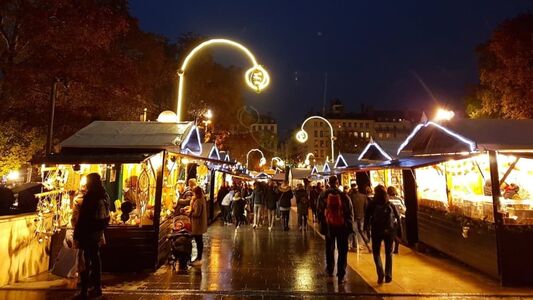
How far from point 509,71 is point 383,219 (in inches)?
745

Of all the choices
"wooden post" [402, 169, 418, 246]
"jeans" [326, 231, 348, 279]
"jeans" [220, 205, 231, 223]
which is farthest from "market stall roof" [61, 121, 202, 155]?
"jeans" [220, 205, 231, 223]

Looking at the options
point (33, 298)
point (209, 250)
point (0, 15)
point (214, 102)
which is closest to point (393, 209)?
point (209, 250)

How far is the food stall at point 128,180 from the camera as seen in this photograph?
865 centimetres

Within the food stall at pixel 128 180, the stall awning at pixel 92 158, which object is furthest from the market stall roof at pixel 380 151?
the stall awning at pixel 92 158

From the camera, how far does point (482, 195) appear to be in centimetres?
944

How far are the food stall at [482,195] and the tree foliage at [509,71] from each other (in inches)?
528

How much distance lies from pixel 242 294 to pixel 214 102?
27.8 metres

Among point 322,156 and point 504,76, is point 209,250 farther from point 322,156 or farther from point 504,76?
point 322,156

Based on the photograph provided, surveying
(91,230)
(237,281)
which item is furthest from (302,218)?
(91,230)

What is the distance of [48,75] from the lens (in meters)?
12.6

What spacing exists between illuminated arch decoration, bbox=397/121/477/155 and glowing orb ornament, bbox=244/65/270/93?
475 cm

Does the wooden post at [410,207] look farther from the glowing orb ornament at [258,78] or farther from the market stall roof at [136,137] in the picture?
the market stall roof at [136,137]

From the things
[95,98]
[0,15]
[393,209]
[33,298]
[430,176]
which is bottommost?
[33,298]

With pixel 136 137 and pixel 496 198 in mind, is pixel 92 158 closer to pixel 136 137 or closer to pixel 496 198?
pixel 136 137
